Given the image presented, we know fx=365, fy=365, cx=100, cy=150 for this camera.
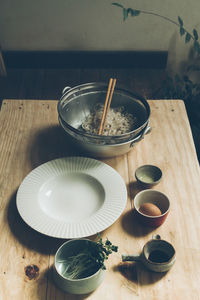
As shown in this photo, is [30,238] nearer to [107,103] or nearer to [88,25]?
[107,103]

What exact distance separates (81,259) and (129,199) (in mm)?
304

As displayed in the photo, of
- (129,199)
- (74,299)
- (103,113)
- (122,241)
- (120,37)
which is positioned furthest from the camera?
(120,37)

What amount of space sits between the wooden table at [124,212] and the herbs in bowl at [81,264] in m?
0.04

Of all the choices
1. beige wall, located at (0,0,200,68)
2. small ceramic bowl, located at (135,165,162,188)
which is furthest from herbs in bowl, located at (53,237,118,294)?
beige wall, located at (0,0,200,68)

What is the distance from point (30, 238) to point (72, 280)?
245mm

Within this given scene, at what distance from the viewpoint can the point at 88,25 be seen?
2.54 meters

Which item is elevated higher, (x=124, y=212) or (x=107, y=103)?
(x=107, y=103)

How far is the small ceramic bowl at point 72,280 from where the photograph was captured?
3.07ft

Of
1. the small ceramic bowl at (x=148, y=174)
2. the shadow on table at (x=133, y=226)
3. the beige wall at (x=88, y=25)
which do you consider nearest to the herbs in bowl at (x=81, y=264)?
the shadow on table at (x=133, y=226)

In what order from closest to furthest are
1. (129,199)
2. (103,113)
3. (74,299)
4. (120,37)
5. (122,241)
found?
(74,299)
(122,241)
(129,199)
(103,113)
(120,37)

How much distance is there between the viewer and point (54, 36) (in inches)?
103

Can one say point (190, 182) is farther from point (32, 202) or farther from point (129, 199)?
point (32, 202)

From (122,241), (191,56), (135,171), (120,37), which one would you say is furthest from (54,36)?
(122,241)

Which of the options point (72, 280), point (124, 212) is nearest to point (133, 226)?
point (124, 212)
